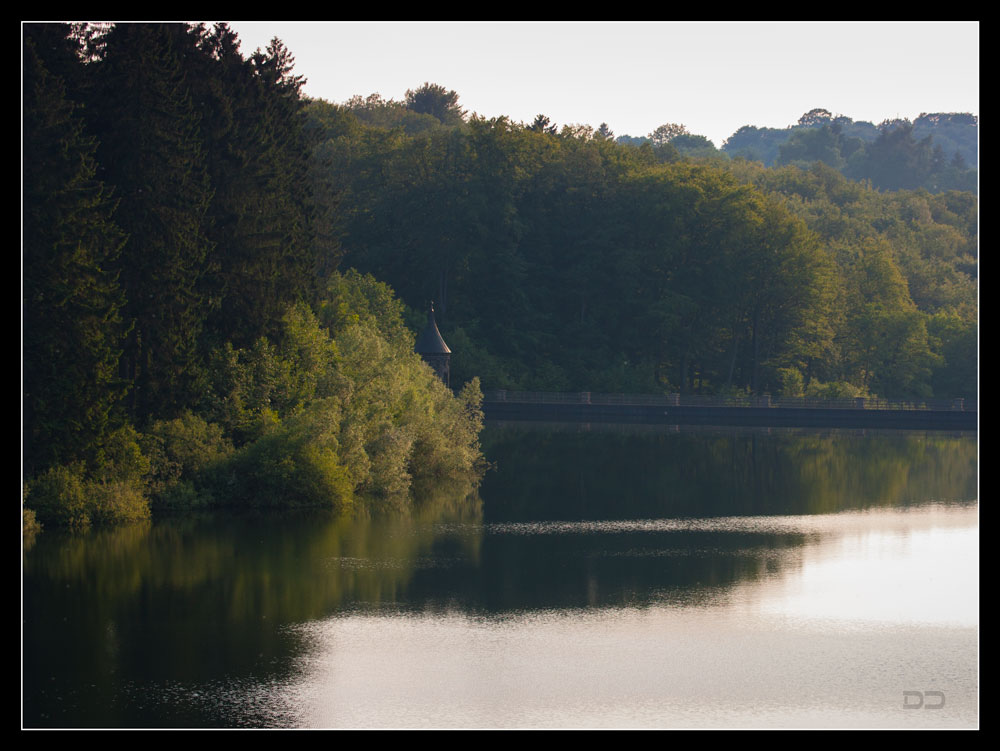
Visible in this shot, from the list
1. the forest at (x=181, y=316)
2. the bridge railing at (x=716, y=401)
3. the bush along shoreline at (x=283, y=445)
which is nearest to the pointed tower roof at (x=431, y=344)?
the bridge railing at (x=716, y=401)

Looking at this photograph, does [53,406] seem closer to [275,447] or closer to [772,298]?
[275,447]

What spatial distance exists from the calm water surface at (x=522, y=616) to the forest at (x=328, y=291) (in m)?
2.95

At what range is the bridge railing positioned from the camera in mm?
84562

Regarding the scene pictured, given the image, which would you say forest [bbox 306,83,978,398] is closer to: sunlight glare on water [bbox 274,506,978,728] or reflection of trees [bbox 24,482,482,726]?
reflection of trees [bbox 24,482,482,726]

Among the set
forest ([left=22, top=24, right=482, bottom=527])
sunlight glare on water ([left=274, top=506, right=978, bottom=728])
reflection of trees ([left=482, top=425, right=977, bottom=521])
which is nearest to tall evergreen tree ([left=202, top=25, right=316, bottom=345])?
forest ([left=22, top=24, right=482, bottom=527])

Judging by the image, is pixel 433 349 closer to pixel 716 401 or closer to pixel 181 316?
pixel 716 401

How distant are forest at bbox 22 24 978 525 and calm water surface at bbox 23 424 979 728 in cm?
295

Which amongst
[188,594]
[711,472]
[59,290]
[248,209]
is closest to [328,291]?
[248,209]

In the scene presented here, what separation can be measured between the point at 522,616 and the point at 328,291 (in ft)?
103

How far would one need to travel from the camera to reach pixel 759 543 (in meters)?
39.1

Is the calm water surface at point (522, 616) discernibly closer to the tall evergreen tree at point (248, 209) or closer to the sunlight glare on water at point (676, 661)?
the sunlight glare on water at point (676, 661)
